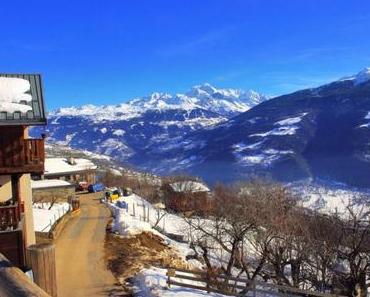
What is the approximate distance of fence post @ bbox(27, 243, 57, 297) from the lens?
5266mm

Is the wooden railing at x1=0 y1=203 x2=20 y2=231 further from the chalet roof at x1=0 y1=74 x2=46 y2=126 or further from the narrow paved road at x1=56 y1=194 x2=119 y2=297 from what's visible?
the narrow paved road at x1=56 y1=194 x2=119 y2=297

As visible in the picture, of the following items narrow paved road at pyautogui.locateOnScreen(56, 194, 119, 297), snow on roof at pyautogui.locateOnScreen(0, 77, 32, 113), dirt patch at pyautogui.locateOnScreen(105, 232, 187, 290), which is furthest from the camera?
dirt patch at pyautogui.locateOnScreen(105, 232, 187, 290)

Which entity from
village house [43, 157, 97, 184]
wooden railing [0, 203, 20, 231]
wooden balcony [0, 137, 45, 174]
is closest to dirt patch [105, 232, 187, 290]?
wooden balcony [0, 137, 45, 174]

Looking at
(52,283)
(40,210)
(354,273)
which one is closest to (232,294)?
(354,273)

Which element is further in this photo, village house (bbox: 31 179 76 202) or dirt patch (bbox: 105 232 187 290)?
village house (bbox: 31 179 76 202)

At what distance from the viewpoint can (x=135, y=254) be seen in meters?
35.4

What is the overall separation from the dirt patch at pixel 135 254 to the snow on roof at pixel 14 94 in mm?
10346

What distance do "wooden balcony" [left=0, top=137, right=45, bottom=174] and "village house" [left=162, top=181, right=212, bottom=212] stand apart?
69327 mm

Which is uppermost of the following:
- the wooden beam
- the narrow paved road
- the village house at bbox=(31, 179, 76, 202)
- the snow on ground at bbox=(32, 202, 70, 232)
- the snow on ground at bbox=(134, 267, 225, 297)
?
the village house at bbox=(31, 179, 76, 202)

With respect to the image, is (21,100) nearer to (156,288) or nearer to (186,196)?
(156,288)

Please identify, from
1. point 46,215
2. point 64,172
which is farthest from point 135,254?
point 64,172

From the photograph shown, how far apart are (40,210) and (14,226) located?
44.1 m

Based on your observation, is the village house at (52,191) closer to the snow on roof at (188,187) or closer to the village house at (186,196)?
the village house at (186,196)

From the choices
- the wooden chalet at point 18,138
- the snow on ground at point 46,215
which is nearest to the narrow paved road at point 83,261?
the snow on ground at point 46,215
